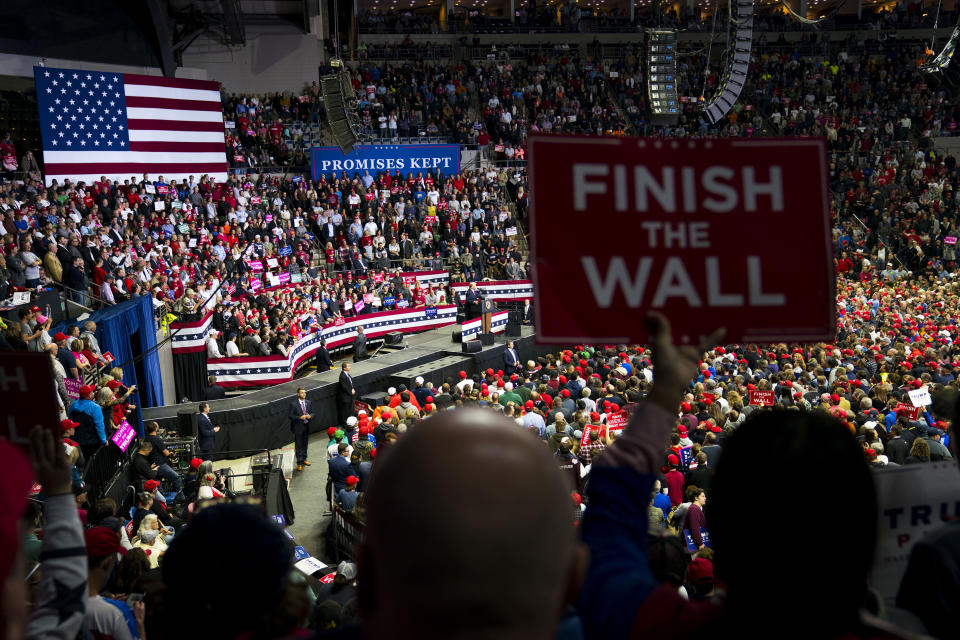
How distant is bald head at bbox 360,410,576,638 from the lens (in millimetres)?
1060

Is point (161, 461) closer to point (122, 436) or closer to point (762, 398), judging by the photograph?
point (122, 436)

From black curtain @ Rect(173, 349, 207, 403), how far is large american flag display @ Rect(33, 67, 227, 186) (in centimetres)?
806

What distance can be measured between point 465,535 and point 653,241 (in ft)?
4.87

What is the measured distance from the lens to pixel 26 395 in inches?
100

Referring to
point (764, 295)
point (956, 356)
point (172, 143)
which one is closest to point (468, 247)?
point (172, 143)

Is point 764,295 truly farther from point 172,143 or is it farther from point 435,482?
point 172,143

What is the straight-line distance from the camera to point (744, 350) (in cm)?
1627


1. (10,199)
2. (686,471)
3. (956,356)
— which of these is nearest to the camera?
(686,471)

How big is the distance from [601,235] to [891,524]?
1236mm

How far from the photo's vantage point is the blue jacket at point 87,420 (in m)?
9.52

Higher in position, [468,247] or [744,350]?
[468,247]

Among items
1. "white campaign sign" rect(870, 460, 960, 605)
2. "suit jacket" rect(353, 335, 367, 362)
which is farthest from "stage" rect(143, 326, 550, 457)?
"white campaign sign" rect(870, 460, 960, 605)

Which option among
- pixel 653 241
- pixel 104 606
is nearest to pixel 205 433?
pixel 104 606

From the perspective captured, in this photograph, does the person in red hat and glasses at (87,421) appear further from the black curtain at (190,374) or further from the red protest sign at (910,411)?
the red protest sign at (910,411)
